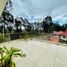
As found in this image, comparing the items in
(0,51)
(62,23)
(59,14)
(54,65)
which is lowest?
(54,65)

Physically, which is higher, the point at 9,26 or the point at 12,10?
the point at 12,10

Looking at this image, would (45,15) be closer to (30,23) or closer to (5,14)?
(30,23)

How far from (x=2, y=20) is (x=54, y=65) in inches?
294

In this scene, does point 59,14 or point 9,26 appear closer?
point 59,14

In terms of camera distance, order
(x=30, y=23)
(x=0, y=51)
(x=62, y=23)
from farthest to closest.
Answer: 1. (x=30, y=23)
2. (x=62, y=23)
3. (x=0, y=51)

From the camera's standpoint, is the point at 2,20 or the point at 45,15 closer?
the point at 2,20

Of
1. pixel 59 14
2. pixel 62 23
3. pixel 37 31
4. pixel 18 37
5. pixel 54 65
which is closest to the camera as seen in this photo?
pixel 54 65

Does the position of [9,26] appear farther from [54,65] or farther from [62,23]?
[54,65]

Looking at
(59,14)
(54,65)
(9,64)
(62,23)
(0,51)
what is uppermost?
(59,14)

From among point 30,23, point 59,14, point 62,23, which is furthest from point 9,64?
point 30,23

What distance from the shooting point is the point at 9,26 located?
1048 cm

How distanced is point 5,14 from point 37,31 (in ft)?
9.95

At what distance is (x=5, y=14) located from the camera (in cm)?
947

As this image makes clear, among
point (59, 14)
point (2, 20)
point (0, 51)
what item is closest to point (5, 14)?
point (2, 20)
